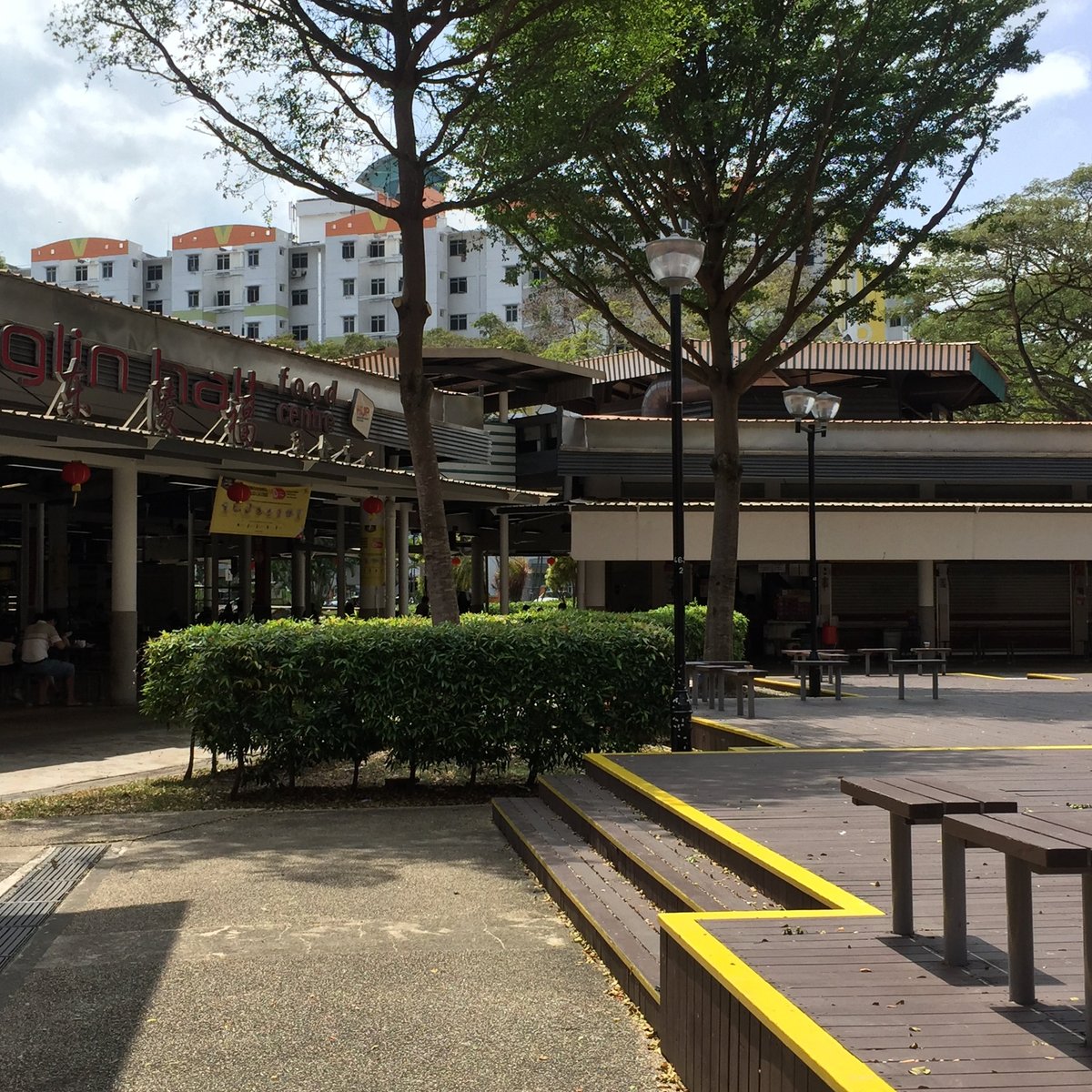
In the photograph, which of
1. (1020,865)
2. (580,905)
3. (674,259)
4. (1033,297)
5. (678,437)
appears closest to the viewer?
(1020,865)

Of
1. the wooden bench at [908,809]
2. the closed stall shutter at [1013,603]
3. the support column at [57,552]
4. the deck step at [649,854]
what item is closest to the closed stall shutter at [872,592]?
the closed stall shutter at [1013,603]

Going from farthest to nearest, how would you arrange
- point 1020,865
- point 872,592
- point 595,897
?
point 872,592, point 595,897, point 1020,865

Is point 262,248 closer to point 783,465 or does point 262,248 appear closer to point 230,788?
point 783,465

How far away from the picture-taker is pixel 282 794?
10336 millimetres

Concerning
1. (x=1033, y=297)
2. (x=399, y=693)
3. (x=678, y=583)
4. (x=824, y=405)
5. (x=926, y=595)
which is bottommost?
(x=399, y=693)

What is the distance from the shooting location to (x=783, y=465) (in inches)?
1066

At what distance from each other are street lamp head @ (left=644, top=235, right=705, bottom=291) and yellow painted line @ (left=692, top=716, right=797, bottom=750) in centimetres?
396

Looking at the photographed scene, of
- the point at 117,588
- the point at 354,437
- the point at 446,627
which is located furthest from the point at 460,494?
the point at 446,627

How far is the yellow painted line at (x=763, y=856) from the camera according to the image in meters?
4.74

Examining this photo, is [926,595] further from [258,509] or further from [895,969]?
[895,969]

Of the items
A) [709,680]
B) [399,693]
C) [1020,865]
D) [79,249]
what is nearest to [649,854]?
[1020,865]

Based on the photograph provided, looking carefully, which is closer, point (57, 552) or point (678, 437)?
point (678, 437)

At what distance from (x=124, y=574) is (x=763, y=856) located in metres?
12.6

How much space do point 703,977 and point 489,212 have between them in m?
15.2
